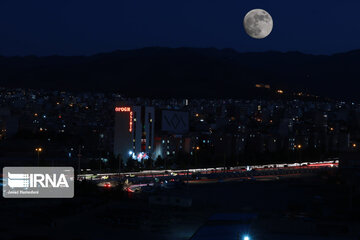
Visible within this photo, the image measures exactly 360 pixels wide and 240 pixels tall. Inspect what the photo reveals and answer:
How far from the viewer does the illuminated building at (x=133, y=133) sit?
154 feet

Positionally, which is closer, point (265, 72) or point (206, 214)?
point (206, 214)

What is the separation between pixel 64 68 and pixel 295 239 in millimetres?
145132

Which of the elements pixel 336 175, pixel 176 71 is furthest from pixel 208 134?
pixel 176 71

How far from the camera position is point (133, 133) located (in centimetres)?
4728

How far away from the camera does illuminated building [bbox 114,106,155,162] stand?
47.0m

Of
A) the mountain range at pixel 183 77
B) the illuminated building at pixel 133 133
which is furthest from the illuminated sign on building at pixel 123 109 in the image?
the mountain range at pixel 183 77

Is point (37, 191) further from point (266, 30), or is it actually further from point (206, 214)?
point (266, 30)

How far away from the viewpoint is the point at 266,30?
28.1 m

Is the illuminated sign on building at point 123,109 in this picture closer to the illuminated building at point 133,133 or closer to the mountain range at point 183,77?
the illuminated building at point 133,133

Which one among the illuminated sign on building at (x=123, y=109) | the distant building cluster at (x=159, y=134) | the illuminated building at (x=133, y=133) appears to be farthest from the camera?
the distant building cluster at (x=159, y=134)

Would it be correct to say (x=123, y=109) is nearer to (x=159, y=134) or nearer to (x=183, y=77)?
(x=159, y=134)

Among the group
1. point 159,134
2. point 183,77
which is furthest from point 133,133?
point 183,77

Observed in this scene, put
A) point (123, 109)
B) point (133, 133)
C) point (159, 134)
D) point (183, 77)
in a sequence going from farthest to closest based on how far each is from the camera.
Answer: point (183, 77) < point (159, 134) < point (123, 109) < point (133, 133)

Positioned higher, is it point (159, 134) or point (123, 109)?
point (123, 109)
